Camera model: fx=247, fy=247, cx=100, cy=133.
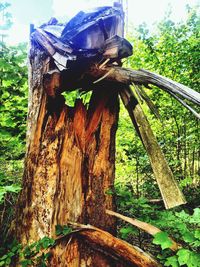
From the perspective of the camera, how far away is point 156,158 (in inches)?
89.8

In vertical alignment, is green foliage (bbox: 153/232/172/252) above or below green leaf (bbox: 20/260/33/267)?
above

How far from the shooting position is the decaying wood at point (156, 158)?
2078 mm

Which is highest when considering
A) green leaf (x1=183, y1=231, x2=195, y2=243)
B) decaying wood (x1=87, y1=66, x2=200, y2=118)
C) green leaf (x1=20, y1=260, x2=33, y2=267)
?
decaying wood (x1=87, y1=66, x2=200, y2=118)

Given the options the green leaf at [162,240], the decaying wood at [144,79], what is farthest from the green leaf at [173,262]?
the decaying wood at [144,79]

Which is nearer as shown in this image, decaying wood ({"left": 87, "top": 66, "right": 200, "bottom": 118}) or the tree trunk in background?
decaying wood ({"left": 87, "top": 66, "right": 200, "bottom": 118})

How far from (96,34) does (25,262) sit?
235cm

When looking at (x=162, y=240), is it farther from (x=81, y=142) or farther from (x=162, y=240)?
(x=81, y=142)

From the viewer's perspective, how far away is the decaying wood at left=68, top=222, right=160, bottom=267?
7.45 feet

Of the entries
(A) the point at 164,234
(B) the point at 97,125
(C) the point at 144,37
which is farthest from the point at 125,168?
(A) the point at 164,234

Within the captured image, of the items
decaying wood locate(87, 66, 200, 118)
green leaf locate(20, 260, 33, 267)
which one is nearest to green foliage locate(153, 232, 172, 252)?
decaying wood locate(87, 66, 200, 118)

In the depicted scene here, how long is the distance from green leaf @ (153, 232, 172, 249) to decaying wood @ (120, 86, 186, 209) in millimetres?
269

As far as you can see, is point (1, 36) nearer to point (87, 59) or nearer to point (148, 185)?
point (87, 59)

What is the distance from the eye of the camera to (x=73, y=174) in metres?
2.63

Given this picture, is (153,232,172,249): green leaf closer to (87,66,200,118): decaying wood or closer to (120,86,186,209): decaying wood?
(120,86,186,209): decaying wood
